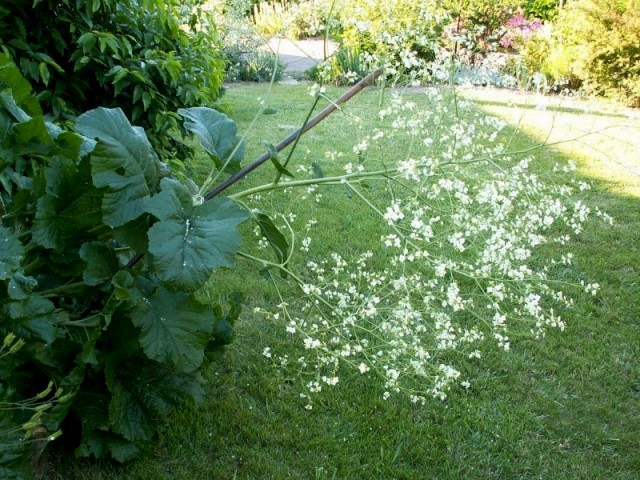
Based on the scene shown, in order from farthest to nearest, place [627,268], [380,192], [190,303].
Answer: [380,192]
[627,268]
[190,303]

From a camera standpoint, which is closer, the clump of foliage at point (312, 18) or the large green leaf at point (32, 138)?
the large green leaf at point (32, 138)

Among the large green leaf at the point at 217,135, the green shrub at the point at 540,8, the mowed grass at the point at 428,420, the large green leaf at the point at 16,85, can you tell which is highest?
the large green leaf at the point at 16,85

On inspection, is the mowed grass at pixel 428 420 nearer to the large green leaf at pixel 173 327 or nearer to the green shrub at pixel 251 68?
the large green leaf at pixel 173 327

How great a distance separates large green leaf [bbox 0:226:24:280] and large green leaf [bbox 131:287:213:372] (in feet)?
1.23

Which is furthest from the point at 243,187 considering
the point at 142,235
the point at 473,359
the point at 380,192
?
the point at 142,235

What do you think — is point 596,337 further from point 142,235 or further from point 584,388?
point 142,235

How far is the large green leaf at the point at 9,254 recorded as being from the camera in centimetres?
149

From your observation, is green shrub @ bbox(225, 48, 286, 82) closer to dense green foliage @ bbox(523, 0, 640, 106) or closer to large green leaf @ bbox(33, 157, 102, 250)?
dense green foliage @ bbox(523, 0, 640, 106)

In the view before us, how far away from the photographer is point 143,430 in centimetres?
210

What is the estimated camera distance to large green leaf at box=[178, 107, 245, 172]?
6.46ft

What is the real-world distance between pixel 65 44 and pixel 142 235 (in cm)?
192

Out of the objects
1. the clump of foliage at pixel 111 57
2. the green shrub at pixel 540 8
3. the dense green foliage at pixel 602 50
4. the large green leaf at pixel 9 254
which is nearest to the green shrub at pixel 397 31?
the clump of foliage at pixel 111 57

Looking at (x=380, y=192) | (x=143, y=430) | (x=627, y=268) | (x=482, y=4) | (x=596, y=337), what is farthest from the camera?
(x=482, y=4)

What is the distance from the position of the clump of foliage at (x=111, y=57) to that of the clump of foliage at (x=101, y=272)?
3.35 feet
